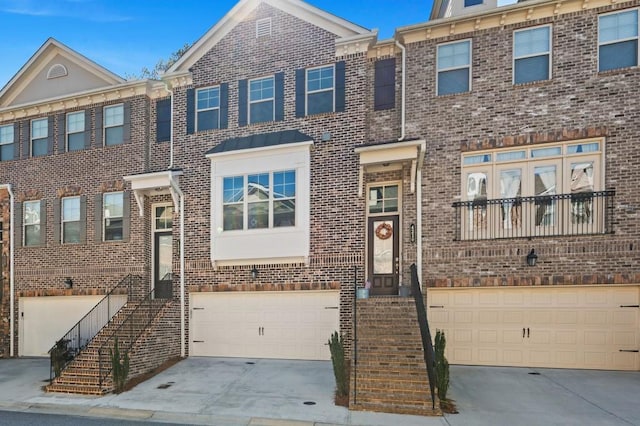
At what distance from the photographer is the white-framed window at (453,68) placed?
10.1 meters

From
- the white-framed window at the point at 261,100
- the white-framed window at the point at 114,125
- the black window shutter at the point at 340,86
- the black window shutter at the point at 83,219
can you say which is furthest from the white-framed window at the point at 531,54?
the black window shutter at the point at 83,219

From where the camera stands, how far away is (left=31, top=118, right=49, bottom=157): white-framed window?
45.6ft

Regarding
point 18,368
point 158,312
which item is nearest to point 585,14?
point 158,312

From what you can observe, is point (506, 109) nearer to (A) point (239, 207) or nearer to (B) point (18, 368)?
(A) point (239, 207)

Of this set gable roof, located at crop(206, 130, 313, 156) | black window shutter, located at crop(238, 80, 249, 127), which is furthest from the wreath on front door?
black window shutter, located at crop(238, 80, 249, 127)

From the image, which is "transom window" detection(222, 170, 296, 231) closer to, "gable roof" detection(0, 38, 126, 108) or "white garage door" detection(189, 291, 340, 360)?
"white garage door" detection(189, 291, 340, 360)

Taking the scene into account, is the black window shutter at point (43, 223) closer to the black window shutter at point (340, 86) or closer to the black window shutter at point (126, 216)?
the black window shutter at point (126, 216)

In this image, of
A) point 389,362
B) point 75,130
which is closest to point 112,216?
point 75,130

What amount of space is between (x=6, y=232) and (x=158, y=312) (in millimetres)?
7776

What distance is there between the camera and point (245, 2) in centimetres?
1159

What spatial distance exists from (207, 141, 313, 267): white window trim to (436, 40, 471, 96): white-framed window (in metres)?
3.89

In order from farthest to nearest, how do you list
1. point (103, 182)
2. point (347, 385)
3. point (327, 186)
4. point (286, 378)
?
point (103, 182)
point (327, 186)
point (286, 378)
point (347, 385)

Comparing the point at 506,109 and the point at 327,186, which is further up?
the point at 506,109

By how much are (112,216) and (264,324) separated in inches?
248
